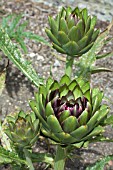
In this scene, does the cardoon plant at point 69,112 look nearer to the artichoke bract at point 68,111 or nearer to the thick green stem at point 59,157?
the artichoke bract at point 68,111

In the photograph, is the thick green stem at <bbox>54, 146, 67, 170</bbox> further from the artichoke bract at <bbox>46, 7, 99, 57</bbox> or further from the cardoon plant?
the artichoke bract at <bbox>46, 7, 99, 57</bbox>

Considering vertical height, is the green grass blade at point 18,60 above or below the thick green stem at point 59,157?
above

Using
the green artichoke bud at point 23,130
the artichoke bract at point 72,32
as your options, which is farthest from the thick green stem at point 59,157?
the artichoke bract at point 72,32

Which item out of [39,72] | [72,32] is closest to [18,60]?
[72,32]

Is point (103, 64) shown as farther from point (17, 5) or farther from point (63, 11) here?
point (63, 11)

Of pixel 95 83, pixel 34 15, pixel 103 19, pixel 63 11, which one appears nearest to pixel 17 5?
pixel 34 15

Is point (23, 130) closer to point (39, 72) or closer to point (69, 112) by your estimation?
point (69, 112)

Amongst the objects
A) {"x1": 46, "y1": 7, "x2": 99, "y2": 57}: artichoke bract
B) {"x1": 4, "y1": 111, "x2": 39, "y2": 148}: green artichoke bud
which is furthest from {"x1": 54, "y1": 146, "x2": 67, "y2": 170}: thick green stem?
{"x1": 46, "y1": 7, "x2": 99, "y2": 57}: artichoke bract
